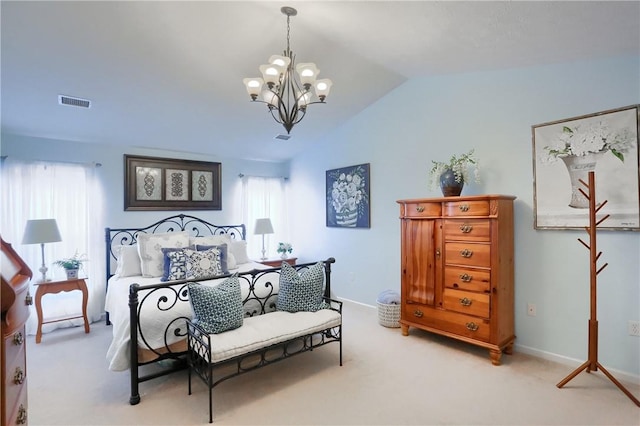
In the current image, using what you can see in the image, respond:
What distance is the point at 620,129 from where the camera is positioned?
2623 mm

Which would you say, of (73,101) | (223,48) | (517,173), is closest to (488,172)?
(517,173)

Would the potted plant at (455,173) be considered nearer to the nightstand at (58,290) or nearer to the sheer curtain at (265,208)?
the sheer curtain at (265,208)

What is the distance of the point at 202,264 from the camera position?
3.53 m

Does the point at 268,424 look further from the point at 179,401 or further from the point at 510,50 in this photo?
the point at 510,50

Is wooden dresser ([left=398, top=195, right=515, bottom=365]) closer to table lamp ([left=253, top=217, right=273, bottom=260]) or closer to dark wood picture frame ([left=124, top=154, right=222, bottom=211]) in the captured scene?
table lamp ([left=253, top=217, right=273, bottom=260])

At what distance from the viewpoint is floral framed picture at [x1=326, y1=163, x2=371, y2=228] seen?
15.1 feet

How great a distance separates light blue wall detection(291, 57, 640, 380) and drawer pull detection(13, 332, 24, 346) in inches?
145

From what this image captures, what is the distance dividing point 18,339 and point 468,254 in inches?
126

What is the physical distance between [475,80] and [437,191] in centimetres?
125

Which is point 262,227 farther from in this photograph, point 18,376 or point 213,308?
point 18,376

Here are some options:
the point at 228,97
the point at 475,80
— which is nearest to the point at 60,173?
the point at 228,97

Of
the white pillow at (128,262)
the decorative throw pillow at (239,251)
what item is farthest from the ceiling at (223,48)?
the decorative throw pillow at (239,251)

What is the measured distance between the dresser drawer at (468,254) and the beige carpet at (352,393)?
35.3 inches

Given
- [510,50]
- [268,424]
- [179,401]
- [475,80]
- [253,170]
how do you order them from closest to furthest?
[268,424] < [179,401] < [510,50] < [475,80] < [253,170]
